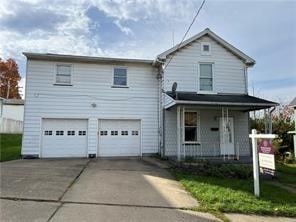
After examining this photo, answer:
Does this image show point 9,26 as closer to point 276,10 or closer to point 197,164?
point 197,164

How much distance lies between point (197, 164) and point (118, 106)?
6218mm

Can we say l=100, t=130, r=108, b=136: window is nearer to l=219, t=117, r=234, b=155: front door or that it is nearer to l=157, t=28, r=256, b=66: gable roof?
l=157, t=28, r=256, b=66: gable roof

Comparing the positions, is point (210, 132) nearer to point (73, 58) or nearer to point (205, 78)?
point (205, 78)

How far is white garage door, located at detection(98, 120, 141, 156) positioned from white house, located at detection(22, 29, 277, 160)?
6 centimetres

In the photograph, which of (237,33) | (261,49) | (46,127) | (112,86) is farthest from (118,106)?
(261,49)

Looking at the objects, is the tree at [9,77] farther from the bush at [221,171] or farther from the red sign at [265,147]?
the red sign at [265,147]

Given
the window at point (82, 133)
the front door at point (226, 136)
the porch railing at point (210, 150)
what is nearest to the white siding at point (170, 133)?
the porch railing at point (210, 150)

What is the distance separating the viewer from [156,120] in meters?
16.9

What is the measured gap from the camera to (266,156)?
793cm

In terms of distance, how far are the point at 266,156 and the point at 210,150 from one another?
8.27 m

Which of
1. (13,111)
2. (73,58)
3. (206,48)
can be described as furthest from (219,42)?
(13,111)

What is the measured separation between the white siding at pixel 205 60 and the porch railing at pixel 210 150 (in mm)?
3018

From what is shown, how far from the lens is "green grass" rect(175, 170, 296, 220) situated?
6.62m

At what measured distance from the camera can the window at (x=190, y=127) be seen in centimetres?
1600
